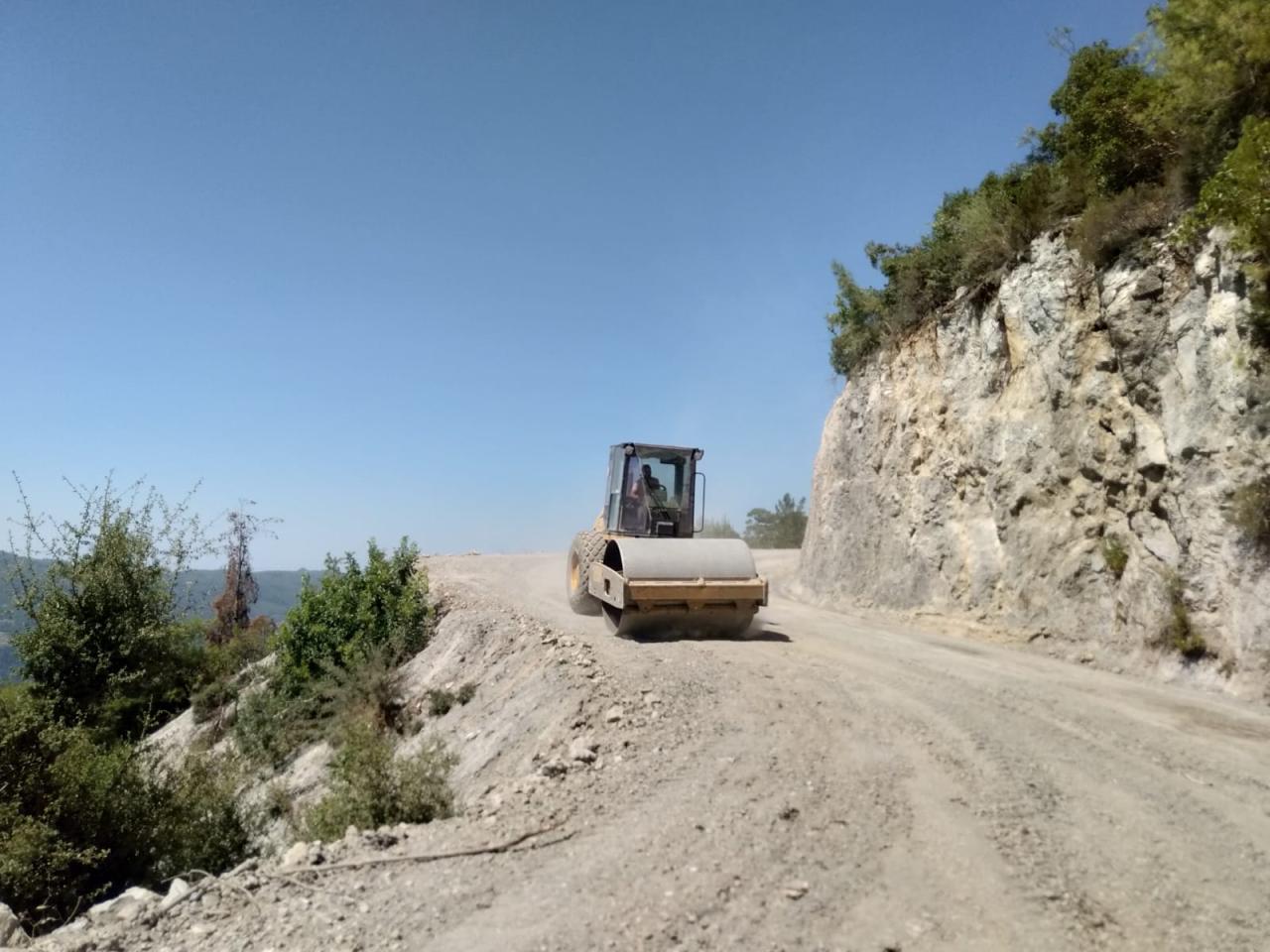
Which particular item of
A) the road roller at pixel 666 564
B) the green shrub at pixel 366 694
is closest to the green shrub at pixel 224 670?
the green shrub at pixel 366 694

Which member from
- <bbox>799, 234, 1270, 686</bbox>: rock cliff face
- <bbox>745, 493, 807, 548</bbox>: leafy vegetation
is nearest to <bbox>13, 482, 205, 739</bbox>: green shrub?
<bbox>799, 234, 1270, 686</bbox>: rock cliff face

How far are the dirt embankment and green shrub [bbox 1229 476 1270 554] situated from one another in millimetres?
1984

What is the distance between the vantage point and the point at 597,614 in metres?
15.1

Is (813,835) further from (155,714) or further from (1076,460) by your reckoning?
(155,714)

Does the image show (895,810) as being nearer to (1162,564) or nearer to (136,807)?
(1162,564)

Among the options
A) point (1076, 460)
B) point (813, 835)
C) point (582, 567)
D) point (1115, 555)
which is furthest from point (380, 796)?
point (1076, 460)

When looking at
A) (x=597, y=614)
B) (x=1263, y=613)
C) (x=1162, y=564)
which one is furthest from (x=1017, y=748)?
(x=597, y=614)

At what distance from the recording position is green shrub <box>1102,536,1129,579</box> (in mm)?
11445

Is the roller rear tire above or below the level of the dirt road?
above

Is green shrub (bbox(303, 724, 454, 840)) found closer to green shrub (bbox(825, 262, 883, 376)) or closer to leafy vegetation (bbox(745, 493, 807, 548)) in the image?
green shrub (bbox(825, 262, 883, 376))

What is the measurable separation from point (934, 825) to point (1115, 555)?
8.29 meters

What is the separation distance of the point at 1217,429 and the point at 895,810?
7723 millimetres

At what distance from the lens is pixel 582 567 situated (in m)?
15.1

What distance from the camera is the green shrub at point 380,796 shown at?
633 centimetres
